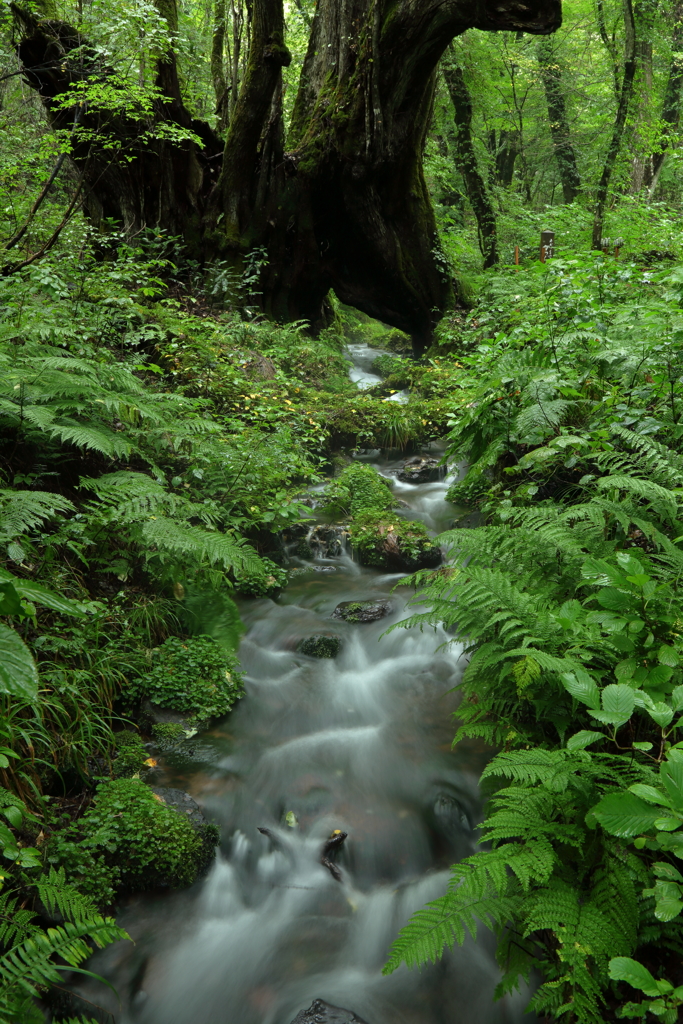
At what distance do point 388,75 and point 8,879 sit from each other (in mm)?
11455

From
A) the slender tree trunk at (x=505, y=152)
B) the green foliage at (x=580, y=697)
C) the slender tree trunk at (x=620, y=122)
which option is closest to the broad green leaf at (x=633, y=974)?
the green foliage at (x=580, y=697)

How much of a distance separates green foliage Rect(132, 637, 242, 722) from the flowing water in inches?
6.3

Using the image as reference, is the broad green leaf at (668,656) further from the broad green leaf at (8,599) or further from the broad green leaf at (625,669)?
the broad green leaf at (8,599)

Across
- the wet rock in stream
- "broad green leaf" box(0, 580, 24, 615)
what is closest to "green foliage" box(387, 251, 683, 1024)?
"broad green leaf" box(0, 580, 24, 615)

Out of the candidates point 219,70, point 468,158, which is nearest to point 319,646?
point 468,158

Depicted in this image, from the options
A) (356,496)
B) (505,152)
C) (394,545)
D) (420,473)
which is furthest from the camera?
(505,152)

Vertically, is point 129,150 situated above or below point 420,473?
above

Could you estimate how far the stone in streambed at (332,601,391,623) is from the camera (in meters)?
5.75

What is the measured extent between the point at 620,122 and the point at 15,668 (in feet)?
50.4

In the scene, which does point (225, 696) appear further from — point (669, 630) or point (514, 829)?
point (669, 630)

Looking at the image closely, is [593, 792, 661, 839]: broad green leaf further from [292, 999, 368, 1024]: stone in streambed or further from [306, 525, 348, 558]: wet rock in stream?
[306, 525, 348, 558]: wet rock in stream

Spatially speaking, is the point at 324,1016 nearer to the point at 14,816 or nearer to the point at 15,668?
the point at 14,816

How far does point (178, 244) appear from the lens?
10227 mm

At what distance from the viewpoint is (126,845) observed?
3201 mm
